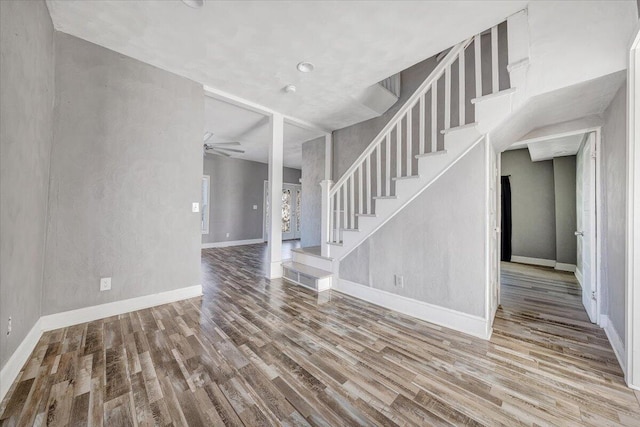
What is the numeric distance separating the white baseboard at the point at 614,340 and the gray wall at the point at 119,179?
407cm

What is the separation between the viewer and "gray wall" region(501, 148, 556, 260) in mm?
5137

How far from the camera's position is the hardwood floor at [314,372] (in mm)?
1328

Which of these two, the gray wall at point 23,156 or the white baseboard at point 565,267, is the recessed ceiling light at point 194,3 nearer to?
the gray wall at point 23,156

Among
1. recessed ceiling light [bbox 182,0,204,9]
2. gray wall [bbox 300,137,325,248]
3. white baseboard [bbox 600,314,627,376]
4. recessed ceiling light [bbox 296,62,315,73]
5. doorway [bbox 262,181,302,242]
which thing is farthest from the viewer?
doorway [bbox 262,181,302,242]

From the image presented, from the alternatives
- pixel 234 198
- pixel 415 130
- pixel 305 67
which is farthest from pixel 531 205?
pixel 234 198

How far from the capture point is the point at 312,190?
5.71 meters

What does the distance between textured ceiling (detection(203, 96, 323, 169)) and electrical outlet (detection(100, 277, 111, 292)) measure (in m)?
2.70

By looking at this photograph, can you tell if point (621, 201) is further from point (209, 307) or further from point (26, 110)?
point (26, 110)

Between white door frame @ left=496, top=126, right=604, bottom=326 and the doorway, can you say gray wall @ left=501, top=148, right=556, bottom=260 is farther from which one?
Result: the doorway

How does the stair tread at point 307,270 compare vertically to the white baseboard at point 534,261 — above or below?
above

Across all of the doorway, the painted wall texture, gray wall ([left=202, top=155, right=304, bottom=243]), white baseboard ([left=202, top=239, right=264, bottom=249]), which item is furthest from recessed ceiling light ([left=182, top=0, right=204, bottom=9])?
the doorway

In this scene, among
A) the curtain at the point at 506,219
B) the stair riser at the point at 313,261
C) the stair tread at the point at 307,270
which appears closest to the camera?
the stair tread at the point at 307,270

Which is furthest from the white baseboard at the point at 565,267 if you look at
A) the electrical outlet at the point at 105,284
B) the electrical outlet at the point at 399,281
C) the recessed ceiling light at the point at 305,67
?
the electrical outlet at the point at 105,284

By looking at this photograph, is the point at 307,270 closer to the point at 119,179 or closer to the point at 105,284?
the point at 105,284
